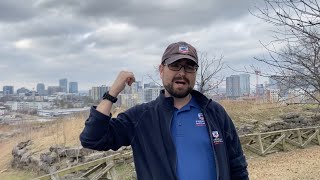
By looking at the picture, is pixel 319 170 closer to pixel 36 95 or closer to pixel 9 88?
pixel 36 95

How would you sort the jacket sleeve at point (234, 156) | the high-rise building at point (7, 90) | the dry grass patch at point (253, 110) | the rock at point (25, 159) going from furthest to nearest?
the high-rise building at point (7, 90), the dry grass patch at point (253, 110), the rock at point (25, 159), the jacket sleeve at point (234, 156)

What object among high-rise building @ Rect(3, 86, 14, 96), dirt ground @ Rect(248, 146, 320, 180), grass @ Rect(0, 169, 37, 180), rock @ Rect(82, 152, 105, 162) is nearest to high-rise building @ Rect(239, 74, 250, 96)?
dirt ground @ Rect(248, 146, 320, 180)

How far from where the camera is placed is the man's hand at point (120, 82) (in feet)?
7.75

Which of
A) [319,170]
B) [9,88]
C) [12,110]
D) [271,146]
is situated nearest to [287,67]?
[319,170]

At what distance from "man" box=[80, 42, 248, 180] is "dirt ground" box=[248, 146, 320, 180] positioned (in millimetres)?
8714

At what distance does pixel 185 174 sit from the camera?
2250 millimetres

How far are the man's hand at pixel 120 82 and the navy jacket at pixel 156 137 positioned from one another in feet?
0.47

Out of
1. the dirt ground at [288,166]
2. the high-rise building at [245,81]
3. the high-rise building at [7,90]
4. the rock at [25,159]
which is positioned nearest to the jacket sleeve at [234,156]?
the high-rise building at [245,81]

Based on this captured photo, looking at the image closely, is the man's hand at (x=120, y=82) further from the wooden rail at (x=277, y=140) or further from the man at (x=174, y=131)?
the wooden rail at (x=277, y=140)

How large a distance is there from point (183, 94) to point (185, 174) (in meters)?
0.44

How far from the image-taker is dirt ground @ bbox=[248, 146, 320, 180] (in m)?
10.8

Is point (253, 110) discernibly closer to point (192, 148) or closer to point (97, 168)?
point (97, 168)

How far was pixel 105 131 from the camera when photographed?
2305mm

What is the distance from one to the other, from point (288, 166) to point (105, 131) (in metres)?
10.8
